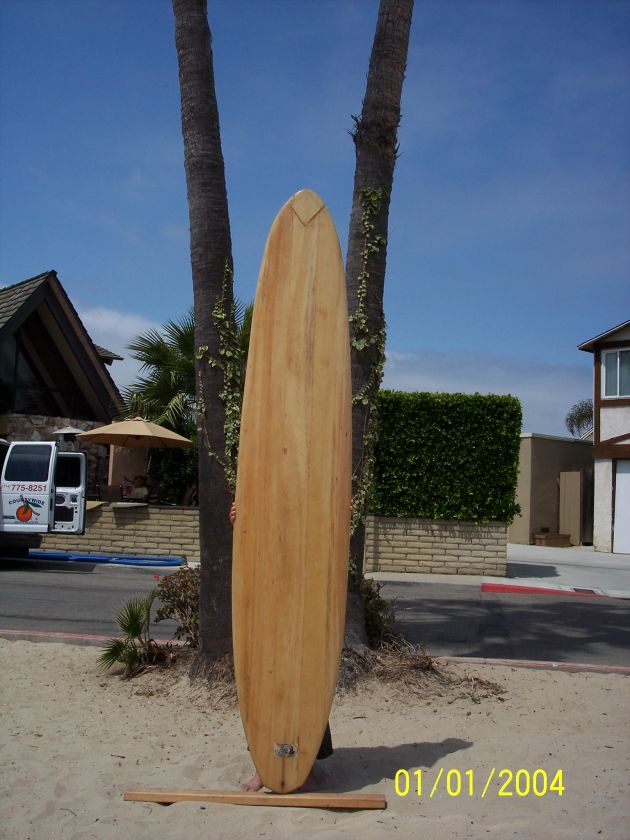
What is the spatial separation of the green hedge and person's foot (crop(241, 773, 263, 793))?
11.4m

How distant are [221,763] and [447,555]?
37.4ft

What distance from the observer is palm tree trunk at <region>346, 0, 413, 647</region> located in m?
6.37

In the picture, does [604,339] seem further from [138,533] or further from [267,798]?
[267,798]

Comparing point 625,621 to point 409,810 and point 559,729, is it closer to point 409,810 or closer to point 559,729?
point 559,729

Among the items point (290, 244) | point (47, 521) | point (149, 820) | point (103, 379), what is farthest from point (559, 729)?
point (103, 379)

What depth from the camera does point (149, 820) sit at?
12.4ft

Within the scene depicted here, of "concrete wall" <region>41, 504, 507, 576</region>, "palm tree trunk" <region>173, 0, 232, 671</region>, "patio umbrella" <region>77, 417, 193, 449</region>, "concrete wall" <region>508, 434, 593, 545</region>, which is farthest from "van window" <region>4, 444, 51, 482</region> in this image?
"concrete wall" <region>508, 434, 593, 545</region>

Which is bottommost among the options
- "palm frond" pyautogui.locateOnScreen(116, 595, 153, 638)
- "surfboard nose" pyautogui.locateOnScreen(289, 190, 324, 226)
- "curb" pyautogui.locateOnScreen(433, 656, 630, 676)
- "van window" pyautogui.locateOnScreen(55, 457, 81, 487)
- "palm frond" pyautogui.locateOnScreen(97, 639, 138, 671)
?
"curb" pyautogui.locateOnScreen(433, 656, 630, 676)

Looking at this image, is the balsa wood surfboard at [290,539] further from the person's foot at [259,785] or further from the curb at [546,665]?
the curb at [546,665]

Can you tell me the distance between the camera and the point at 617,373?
909 inches

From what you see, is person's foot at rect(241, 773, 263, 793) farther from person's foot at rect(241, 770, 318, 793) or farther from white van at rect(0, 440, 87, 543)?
white van at rect(0, 440, 87, 543)

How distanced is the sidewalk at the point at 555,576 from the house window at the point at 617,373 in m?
4.94

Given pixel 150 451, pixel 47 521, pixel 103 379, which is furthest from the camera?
pixel 103 379
